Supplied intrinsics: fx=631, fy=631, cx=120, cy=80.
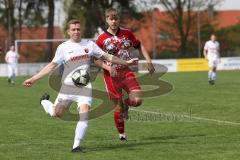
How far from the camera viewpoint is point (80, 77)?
33.3 feet

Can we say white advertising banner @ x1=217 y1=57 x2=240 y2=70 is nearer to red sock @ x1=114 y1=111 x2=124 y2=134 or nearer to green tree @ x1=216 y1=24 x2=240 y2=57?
green tree @ x1=216 y1=24 x2=240 y2=57

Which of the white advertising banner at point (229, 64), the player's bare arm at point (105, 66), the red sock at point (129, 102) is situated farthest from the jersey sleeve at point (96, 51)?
the white advertising banner at point (229, 64)

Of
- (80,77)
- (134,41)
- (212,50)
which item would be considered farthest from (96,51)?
(212,50)

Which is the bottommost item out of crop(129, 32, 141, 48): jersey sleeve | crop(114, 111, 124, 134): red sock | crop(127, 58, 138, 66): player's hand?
crop(114, 111, 124, 134): red sock

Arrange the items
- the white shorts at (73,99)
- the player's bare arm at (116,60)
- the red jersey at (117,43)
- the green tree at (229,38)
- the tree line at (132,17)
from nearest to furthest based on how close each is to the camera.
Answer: the white shorts at (73,99)
the player's bare arm at (116,60)
the red jersey at (117,43)
the tree line at (132,17)
the green tree at (229,38)

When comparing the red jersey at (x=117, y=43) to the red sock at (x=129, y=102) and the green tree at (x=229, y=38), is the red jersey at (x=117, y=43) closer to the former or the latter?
the red sock at (x=129, y=102)

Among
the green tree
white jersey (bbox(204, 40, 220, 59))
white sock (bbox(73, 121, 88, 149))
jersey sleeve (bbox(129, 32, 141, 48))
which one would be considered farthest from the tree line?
white sock (bbox(73, 121, 88, 149))

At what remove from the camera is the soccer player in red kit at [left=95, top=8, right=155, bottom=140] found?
37.2 feet

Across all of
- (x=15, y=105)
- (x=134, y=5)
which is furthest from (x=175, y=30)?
(x=15, y=105)

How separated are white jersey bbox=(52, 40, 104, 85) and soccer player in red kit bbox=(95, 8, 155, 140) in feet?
2.63

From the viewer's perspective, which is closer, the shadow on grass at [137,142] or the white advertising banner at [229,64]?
the shadow on grass at [137,142]

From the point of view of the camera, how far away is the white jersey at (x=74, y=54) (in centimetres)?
1020

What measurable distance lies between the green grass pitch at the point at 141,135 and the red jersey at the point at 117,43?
1568 millimetres

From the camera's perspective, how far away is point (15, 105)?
63.8 feet
